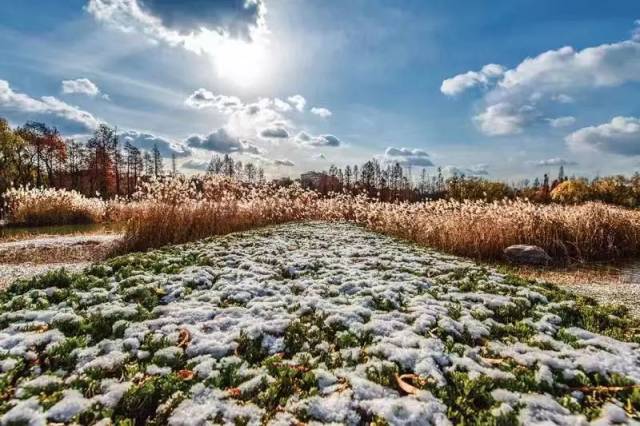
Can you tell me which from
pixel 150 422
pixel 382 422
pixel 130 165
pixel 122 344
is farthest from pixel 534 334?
pixel 130 165

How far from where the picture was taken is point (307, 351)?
12.4ft

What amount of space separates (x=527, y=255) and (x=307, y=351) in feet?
28.7

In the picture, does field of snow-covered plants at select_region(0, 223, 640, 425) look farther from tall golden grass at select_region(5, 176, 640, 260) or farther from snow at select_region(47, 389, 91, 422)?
tall golden grass at select_region(5, 176, 640, 260)

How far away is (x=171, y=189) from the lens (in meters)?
13.0

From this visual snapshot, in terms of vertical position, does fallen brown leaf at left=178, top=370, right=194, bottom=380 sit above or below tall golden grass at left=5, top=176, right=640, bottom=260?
below

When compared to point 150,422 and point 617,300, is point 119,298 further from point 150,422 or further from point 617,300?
point 617,300

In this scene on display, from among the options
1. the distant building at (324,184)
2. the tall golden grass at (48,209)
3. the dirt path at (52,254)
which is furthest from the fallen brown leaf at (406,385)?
the distant building at (324,184)

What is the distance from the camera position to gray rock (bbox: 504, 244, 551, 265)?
10539mm

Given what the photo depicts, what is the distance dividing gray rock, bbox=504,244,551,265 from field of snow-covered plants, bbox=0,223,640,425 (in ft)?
15.0

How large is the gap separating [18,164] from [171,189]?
35.4 meters

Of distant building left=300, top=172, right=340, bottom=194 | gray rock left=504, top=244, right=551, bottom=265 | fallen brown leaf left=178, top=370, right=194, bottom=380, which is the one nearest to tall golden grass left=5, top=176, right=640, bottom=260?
gray rock left=504, top=244, right=551, bottom=265

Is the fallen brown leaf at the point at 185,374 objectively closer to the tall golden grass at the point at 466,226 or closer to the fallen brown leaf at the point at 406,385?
the fallen brown leaf at the point at 406,385

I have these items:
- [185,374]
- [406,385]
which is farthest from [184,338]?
[406,385]

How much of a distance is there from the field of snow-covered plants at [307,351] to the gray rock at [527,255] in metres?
4.57
